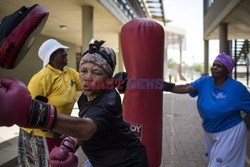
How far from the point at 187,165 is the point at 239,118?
165 cm

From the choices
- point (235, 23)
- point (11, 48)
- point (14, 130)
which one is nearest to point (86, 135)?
point (11, 48)

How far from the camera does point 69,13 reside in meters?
12.2

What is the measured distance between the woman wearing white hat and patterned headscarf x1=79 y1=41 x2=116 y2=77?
124 cm

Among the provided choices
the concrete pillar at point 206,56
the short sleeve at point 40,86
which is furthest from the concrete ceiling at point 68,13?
the short sleeve at point 40,86

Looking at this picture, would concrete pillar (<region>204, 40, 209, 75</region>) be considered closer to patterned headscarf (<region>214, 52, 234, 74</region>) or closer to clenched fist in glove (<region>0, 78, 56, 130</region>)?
patterned headscarf (<region>214, 52, 234, 74</region>)

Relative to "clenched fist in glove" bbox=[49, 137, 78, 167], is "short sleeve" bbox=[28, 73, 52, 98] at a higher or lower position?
higher

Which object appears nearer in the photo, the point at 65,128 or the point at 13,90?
the point at 13,90

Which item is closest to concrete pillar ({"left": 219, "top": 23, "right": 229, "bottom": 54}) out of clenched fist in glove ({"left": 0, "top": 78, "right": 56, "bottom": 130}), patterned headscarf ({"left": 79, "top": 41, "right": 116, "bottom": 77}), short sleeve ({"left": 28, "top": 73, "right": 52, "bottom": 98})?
short sleeve ({"left": 28, "top": 73, "right": 52, "bottom": 98})

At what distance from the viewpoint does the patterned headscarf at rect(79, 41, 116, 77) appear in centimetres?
198

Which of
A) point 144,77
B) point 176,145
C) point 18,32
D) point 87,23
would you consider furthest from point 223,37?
point 18,32

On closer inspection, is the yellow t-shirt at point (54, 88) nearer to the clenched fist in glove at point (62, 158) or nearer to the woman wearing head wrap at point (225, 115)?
the clenched fist in glove at point (62, 158)

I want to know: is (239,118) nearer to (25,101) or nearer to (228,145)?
(228,145)

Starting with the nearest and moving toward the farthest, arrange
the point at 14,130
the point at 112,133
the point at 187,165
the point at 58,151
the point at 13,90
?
the point at 13,90 → the point at 112,133 → the point at 58,151 → the point at 187,165 → the point at 14,130

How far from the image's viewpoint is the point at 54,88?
10.6 ft
